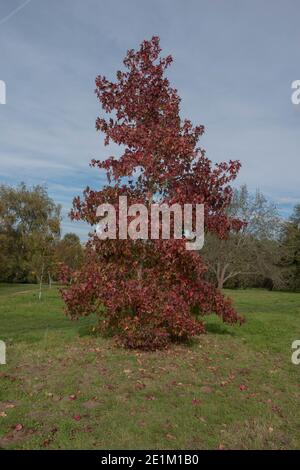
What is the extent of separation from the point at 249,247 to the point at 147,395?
34.9m

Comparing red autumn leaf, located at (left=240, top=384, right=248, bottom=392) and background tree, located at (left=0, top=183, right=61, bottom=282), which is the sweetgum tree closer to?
red autumn leaf, located at (left=240, top=384, right=248, bottom=392)

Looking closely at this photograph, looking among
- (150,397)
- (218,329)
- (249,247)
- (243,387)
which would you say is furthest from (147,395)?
(249,247)

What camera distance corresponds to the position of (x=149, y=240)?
8.39 metres

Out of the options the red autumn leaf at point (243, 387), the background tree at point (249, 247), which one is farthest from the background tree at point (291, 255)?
the red autumn leaf at point (243, 387)

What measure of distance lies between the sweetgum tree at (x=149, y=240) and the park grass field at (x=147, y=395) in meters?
0.75

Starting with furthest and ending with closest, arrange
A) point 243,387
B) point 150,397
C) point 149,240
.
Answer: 1. point 149,240
2. point 243,387
3. point 150,397

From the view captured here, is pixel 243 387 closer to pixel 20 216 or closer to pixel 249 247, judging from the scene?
pixel 249 247

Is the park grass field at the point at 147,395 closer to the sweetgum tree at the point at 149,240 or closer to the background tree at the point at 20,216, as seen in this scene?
the sweetgum tree at the point at 149,240

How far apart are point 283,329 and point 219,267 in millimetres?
28717

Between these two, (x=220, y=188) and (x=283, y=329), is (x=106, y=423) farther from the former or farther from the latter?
(x=283, y=329)

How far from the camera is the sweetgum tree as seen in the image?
8.05m

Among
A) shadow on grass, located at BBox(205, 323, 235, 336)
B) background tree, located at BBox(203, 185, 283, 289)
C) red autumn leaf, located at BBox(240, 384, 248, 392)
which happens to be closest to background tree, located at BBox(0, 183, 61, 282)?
background tree, located at BBox(203, 185, 283, 289)

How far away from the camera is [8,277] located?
4659 centimetres
